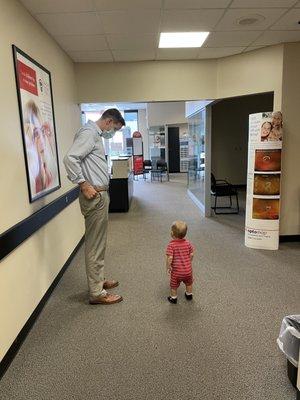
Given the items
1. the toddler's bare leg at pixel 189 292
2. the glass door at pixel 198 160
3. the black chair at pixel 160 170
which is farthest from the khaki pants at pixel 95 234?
the black chair at pixel 160 170

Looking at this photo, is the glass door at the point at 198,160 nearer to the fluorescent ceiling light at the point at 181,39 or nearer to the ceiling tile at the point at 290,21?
the fluorescent ceiling light at the point at 181,39

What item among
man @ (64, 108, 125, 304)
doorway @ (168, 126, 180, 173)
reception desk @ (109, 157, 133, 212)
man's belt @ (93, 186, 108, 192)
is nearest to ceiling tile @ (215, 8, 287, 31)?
man @ (64, 108, 125, 304)

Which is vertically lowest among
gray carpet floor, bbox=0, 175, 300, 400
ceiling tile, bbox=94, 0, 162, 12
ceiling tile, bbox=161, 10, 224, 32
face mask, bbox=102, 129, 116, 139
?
gray carpet floor, bbox=0, 175, 300, 400

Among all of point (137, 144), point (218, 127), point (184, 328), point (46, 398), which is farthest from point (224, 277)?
point (137, 144)

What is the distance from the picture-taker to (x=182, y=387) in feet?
6.14

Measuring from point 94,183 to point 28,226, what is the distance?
65 cm

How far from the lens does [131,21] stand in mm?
3082

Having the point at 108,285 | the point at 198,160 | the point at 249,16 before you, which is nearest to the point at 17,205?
the point at 108,285

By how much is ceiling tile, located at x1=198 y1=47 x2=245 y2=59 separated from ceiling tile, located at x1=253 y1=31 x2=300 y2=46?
1.03 ft

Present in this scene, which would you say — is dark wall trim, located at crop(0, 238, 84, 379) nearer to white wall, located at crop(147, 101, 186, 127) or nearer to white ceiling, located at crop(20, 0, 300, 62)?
white ceiling, located at crop(20, 0, 300, 62)

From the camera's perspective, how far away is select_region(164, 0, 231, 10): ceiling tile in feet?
8.83

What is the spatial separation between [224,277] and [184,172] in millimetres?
10359

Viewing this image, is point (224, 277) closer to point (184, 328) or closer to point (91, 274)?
point (184, 328)

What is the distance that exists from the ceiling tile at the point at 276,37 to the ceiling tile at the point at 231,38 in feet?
0.34
